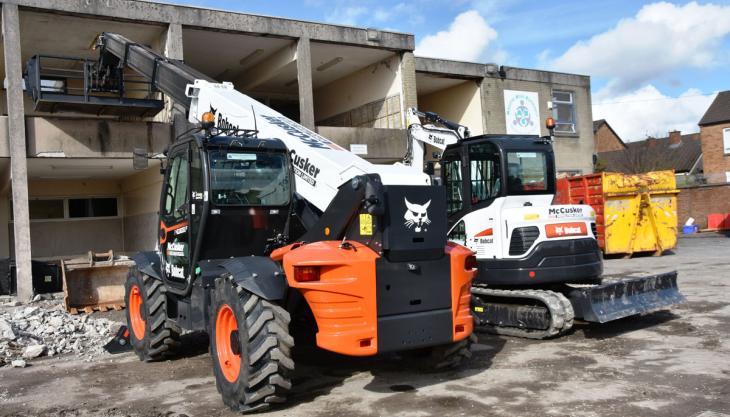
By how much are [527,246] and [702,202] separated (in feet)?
96.7

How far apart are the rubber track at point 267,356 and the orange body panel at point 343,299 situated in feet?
1.04

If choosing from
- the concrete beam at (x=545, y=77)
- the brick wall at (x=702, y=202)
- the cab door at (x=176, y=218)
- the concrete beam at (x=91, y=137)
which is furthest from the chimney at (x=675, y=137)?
the cab door at (x=176, y=218)

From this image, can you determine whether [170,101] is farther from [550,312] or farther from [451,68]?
[550,312]

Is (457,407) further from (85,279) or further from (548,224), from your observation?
(85,279)

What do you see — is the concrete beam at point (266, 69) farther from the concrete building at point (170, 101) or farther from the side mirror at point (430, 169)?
the side mirror at point (430, 169)

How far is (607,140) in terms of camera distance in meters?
63.0

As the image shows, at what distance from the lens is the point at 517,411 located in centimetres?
549

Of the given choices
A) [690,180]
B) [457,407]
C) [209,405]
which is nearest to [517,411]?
[457,407]

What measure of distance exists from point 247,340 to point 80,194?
733 inches

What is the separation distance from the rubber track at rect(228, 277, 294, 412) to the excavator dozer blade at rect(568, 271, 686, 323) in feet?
14.7

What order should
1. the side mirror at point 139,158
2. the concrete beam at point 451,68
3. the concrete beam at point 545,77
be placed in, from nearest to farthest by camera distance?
the side mirror at point 139,158 → the concrete beam at point 451,68 → the concrete beam at point 545,77

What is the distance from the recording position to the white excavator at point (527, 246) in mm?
8461

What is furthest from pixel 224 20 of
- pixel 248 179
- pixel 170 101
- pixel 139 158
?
pixel 248 179

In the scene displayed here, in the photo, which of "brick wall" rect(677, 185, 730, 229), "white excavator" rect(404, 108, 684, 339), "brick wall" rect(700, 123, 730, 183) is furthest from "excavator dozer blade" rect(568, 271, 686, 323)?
"brick wall" rect(700, 123, 730, 183)
